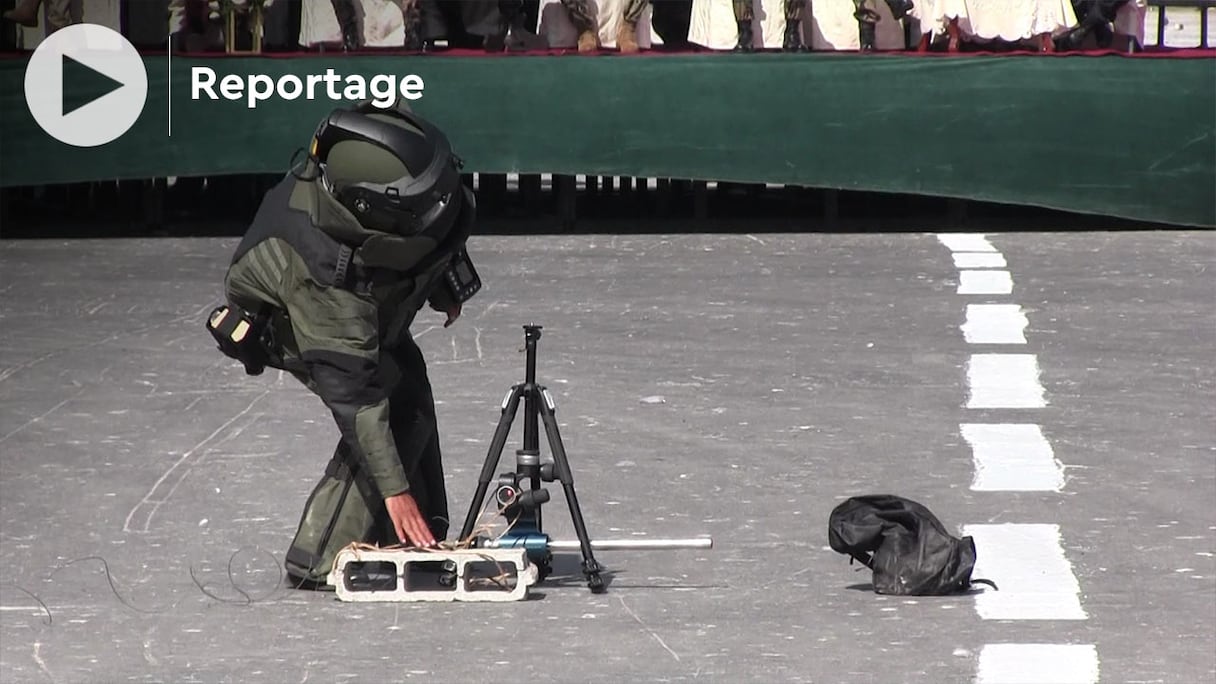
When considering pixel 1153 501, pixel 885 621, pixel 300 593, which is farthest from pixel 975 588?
pixel 300 593

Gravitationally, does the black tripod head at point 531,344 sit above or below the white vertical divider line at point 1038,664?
above

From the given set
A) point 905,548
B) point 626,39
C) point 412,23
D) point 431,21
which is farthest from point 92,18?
point 905,548

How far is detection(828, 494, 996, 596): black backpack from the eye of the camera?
9125 mm

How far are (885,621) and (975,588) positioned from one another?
0.64m

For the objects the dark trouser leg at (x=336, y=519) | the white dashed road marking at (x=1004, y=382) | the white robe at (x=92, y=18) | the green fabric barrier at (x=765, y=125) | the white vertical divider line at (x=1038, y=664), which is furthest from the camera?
the white robe at (x=92, y=18)

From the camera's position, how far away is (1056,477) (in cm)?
1123

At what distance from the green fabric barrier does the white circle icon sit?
0.40 feet

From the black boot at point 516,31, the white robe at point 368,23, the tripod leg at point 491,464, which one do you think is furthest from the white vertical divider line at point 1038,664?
the white robe at point 368,23

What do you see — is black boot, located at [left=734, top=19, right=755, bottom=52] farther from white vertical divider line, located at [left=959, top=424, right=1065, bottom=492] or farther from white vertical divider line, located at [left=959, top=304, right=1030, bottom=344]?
white vertical divider line, located at [left=959, top=424, right=1065, bottom=492]

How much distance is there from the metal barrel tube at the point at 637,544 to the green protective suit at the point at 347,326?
0.71m

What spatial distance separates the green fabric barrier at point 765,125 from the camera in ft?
65.5

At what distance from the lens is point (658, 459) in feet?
38.9

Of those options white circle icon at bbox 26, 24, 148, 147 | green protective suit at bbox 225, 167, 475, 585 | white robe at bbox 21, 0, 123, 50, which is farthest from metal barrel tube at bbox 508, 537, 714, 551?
white robe at bbox 21, 0, 123, 50

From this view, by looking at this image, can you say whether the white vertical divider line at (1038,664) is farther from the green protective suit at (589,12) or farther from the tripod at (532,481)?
the green protective suit at (589,12)
